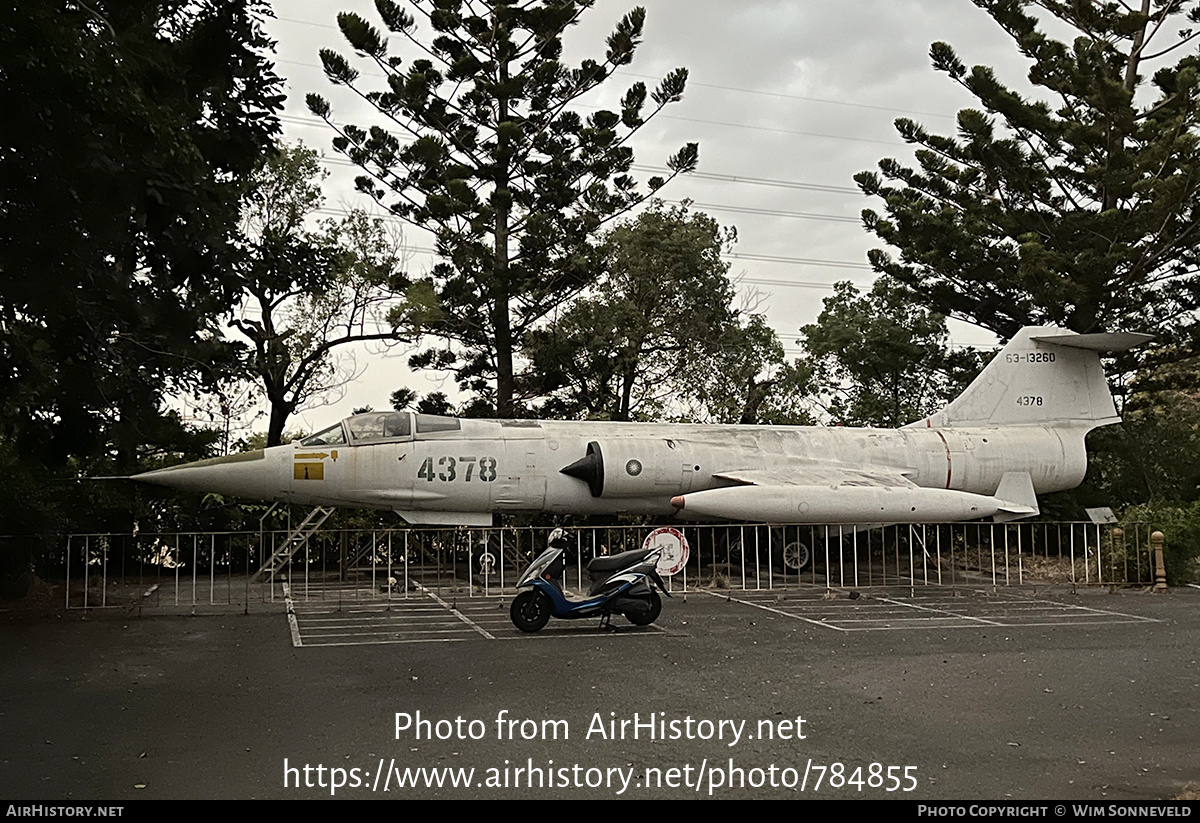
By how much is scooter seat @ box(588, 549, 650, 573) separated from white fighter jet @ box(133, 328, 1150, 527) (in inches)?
117

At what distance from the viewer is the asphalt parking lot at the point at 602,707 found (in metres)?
A: 4.36

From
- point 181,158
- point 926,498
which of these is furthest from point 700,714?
point 926,498

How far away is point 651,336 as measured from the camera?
20.0 metres

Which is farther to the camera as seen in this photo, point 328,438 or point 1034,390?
point 1034,390

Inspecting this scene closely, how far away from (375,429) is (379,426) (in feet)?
0.21

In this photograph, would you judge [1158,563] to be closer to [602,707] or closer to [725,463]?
[725,463]

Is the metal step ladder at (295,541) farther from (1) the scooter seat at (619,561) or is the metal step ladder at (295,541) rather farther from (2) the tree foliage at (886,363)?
(2) the tree foliage at (886,363)

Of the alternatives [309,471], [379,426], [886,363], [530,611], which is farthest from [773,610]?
[886,363]

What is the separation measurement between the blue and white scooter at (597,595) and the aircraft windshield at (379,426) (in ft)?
→ 12.2

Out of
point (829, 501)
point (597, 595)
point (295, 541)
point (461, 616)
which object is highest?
point (829, 501)

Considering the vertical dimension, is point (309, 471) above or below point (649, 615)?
above

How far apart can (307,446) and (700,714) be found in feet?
23.7

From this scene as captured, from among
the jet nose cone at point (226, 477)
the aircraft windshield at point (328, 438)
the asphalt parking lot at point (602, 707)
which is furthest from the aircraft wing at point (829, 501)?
the jet nose cone at point (226, 477)

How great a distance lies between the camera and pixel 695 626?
29.9ft
